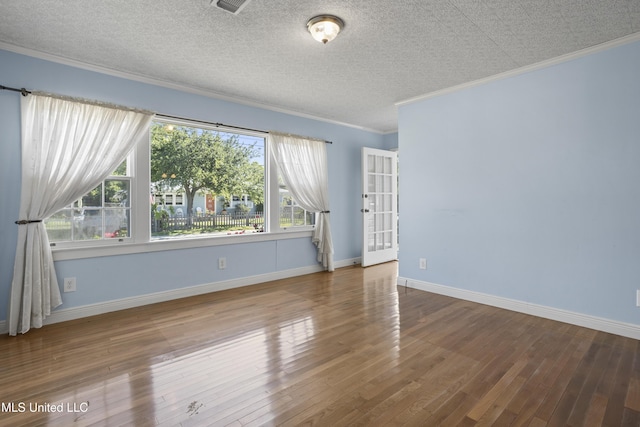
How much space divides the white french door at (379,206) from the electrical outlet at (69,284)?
13.0ft

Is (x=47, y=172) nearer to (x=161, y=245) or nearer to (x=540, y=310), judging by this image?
(x=161, y=245)

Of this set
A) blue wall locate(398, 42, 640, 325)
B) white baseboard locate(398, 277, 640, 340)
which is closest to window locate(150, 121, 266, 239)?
blue wall locate(398, 42, 640, 325)

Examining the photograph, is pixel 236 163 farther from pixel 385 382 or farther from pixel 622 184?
pixel 622 184

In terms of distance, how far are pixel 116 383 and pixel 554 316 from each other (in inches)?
149

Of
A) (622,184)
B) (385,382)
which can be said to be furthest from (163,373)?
(622,184)

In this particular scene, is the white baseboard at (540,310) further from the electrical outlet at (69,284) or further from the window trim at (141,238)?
the electrical outlet at (69,284)

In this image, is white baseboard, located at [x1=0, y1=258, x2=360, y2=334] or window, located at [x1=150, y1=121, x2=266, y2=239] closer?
white baseboard, located at [x1=0, y1=258, x2=360, y2=334]

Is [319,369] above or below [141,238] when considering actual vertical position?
below

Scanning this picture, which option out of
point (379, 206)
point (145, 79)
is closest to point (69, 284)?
point (145, 79)

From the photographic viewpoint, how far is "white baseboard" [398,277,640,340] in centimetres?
270

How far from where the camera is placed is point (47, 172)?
2.92 m

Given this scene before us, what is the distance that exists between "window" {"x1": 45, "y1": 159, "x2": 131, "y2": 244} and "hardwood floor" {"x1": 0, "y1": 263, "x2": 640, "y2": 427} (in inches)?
33.8

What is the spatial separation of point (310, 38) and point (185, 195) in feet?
7.98

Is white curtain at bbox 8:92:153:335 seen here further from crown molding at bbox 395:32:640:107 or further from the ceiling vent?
crown molding at bbox 395:32:640:107
